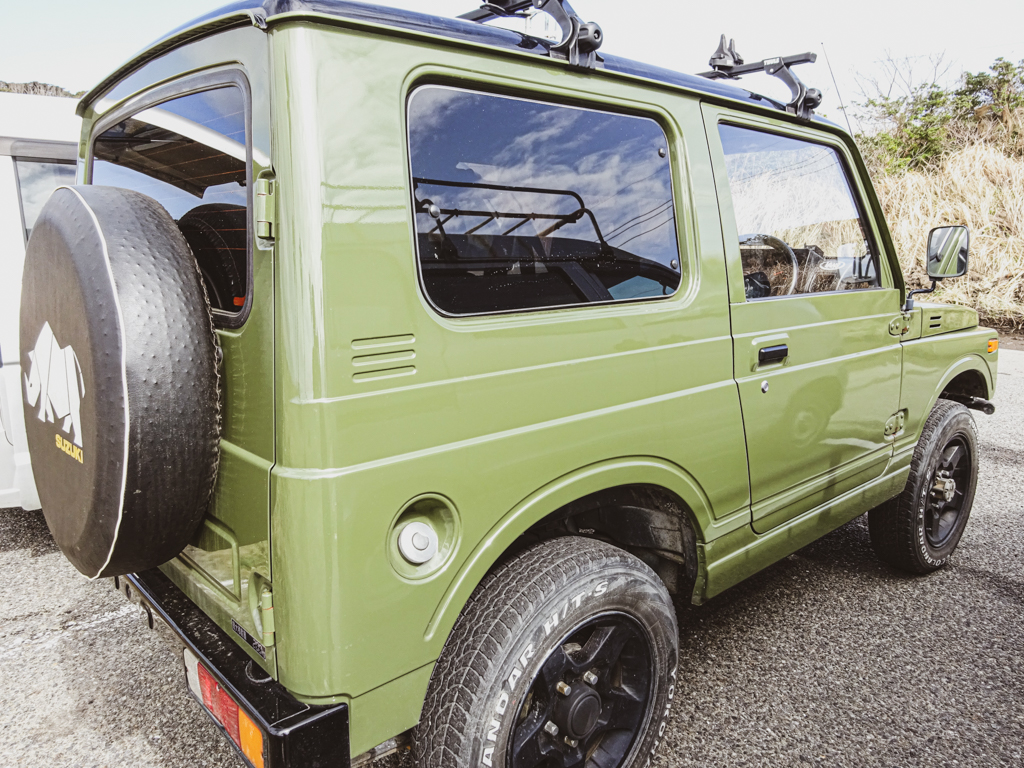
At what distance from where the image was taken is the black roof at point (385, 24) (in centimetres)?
132

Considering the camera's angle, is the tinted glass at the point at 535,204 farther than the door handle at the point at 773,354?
No

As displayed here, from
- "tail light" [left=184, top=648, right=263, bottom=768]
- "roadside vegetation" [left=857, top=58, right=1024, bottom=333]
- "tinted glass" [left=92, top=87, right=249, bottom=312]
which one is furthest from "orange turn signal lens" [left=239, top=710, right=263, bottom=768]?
"roadside vegetation" [left=857, top=58, right=1024, bottom=333]

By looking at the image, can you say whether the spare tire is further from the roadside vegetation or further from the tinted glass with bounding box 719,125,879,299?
the roadside vegetation

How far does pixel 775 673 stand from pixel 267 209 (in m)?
2.45

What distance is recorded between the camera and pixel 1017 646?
2.81 m

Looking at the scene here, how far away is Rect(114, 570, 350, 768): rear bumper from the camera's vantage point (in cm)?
134

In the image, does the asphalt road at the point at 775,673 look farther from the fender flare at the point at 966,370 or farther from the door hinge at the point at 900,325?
the door hinge at the point at 900,325

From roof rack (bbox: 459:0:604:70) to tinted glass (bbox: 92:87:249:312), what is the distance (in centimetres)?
73

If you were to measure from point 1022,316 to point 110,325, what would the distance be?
12.7 metres

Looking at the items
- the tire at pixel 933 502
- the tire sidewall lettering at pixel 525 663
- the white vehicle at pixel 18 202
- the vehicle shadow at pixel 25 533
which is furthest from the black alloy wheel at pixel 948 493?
the vehicle shadow at pixel 25 533

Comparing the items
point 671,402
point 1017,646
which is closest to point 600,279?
point 671,402

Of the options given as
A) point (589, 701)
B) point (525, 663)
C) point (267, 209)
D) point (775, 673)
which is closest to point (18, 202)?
point (267, 209)

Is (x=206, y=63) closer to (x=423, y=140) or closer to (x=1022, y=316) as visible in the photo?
(x=423, y=140)

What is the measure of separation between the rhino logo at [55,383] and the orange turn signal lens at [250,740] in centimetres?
70
